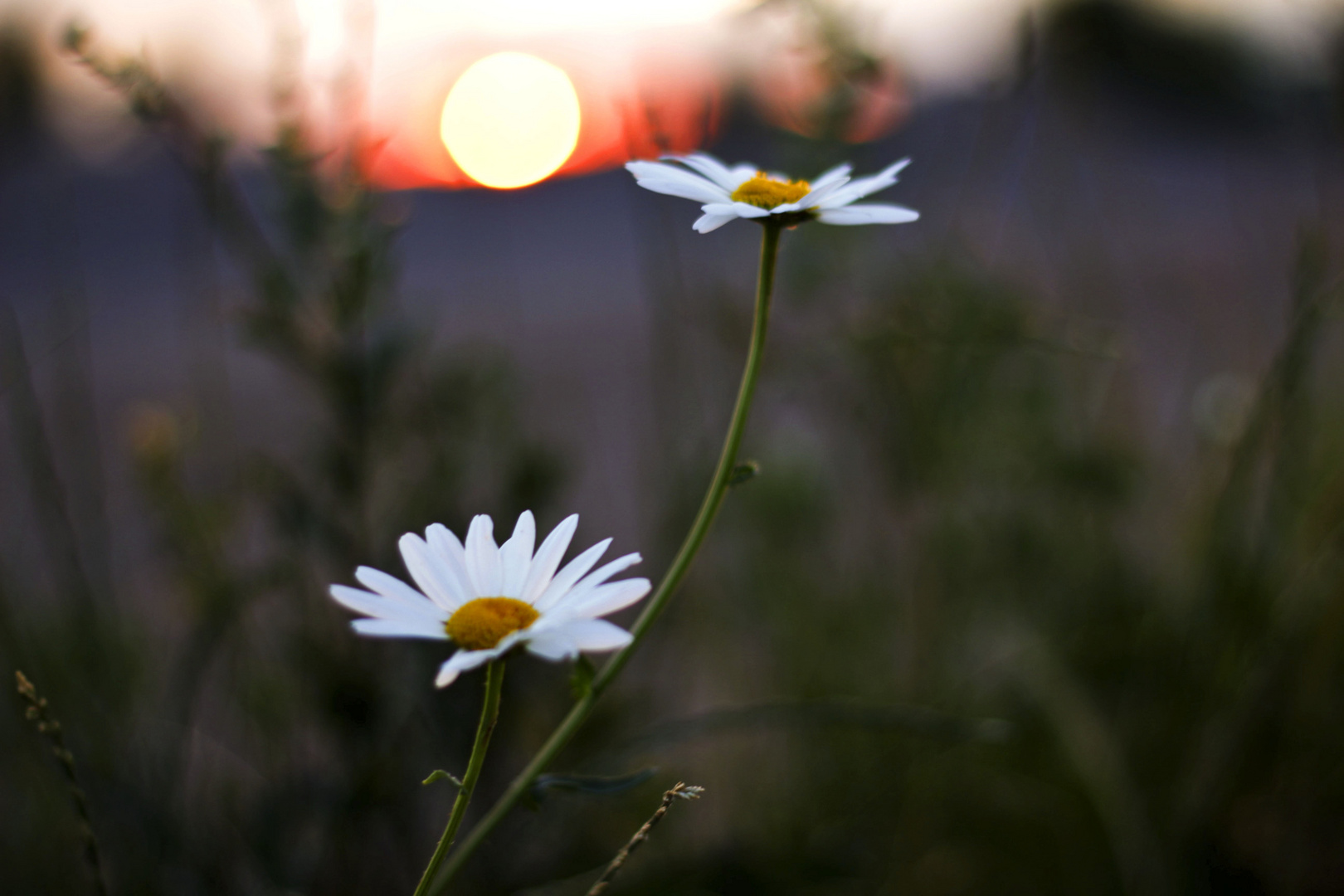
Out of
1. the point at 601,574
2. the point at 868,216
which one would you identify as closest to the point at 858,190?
the point at 868,216

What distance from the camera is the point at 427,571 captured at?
10.8 inches

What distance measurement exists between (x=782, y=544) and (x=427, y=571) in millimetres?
742

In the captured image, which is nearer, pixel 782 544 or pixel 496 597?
pixel 496 597

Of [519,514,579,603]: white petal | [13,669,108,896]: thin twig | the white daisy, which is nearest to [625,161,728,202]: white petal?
the white daisy

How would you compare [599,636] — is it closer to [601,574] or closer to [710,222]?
[601,574]

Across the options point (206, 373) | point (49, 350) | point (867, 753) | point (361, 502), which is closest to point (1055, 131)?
point (867, 753)

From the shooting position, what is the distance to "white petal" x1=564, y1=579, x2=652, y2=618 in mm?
237

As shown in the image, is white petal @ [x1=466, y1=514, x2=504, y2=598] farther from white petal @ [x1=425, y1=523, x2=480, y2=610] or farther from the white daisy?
the white daisy

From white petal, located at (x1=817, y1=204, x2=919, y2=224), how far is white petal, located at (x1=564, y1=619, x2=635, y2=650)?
149 mm

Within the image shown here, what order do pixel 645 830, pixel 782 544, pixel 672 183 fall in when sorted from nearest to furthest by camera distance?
pixel 645 830
pixel 672 183
pixel 782 544

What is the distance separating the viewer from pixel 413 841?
25.3 inches

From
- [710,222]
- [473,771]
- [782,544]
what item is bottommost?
[782,544]

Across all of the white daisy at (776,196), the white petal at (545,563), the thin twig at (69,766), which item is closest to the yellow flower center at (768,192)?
the white daisy at (776,196)

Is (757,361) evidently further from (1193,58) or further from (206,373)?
(1193,58)
